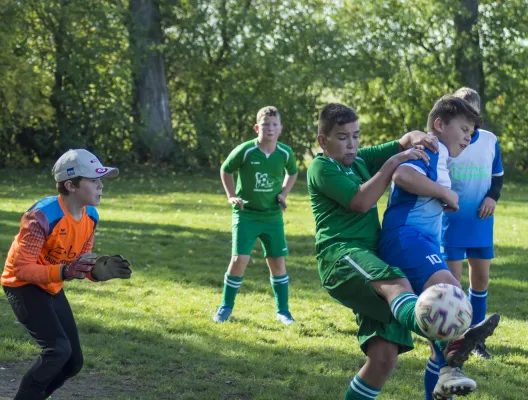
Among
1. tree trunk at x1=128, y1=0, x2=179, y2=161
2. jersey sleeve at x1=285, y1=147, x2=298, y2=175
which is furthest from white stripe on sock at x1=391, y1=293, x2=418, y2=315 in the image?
tree trunk at x1=128, y1=0, x2=179, y2=161

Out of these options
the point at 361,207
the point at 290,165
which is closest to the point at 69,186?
the point at 361,207

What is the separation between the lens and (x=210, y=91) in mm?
26250

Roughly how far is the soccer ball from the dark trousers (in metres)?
1.98

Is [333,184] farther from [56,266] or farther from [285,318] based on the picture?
[285,318]

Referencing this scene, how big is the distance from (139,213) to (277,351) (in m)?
9.82

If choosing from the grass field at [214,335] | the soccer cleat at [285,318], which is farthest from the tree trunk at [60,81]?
the soccer cleat at [285,318]

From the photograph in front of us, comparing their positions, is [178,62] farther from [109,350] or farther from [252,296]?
[109,350]

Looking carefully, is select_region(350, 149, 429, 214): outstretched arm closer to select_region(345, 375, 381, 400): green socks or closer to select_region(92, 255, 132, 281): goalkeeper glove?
select_region(345, 375, 381, 400): green socks

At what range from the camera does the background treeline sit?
81.5 ft

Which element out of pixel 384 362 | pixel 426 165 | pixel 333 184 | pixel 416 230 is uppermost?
pixel 426 165

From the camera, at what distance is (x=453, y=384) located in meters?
4.28

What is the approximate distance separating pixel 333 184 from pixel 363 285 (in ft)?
1.99

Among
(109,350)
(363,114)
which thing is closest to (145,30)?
(363,114)

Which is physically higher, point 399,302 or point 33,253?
point 33,253
